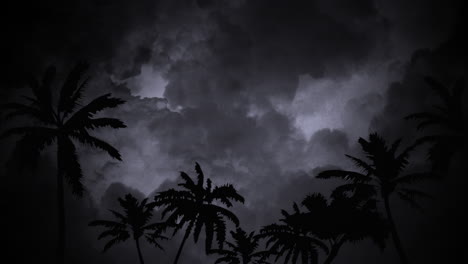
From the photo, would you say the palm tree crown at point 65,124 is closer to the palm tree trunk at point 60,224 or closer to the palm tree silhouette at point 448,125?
the palm tree trunk at point 60,224

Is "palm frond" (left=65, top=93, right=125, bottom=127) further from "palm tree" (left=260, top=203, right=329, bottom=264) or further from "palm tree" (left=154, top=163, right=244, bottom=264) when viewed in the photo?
"palm tree" (left=260, top=203, right=329, bottom=264)

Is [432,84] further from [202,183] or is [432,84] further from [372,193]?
[202,183]

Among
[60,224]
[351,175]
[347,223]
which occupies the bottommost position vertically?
[60,224]

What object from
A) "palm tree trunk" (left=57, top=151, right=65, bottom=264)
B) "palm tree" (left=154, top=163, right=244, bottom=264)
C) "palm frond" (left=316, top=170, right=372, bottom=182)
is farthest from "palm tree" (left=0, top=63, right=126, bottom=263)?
"palm frond" (left=316, top=170, right=372, bottom=182)

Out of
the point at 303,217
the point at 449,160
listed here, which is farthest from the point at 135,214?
the point at 449,160

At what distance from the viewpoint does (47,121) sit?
1343 centimetres

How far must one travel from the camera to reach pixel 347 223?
47.8 ft

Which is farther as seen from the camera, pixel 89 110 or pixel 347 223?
pixel 347 223

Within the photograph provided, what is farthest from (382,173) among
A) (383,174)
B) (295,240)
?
(295,240)

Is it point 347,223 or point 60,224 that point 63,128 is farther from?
point 347,223

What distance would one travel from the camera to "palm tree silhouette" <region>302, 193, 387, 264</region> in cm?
1438

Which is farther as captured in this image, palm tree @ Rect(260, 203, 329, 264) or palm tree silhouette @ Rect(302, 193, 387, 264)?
palm tree @ Rect(260, 203, 329, 264)

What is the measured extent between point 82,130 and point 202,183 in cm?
861

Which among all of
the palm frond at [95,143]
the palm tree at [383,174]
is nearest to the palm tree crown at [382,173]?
the palm tree at [383,174]
